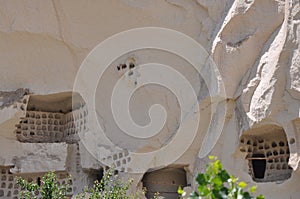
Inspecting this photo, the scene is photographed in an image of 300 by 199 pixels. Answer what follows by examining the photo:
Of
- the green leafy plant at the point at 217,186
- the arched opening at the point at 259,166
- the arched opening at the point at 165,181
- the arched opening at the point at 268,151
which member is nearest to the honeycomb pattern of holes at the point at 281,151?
the arched opening at the point at 268,151

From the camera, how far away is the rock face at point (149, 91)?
8195mm

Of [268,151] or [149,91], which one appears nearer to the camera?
A: [268,151]

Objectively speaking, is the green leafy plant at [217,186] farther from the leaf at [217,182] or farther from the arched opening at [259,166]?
the arched opening at [259,166]

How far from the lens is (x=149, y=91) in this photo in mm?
9602

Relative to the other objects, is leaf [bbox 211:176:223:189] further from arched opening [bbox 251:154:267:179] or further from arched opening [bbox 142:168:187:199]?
arched opening [bbox 142:168:187:199]

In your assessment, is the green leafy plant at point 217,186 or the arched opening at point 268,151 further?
the arched opening at point 268,151

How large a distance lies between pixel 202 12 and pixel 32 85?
136 inches

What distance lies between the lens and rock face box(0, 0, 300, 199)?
8195 mm

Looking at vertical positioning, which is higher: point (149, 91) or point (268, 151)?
point (149, 91)

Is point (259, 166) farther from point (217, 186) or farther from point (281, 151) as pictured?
point (217, 186)

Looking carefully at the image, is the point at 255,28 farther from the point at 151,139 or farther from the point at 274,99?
the point at 151,139

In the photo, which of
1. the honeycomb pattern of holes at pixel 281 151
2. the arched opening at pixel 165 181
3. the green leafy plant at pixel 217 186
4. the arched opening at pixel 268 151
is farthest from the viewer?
the arched opening at pixel 165 181

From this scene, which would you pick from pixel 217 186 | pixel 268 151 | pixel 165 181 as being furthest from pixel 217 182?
pixel 165 181

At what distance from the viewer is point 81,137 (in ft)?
33.6
